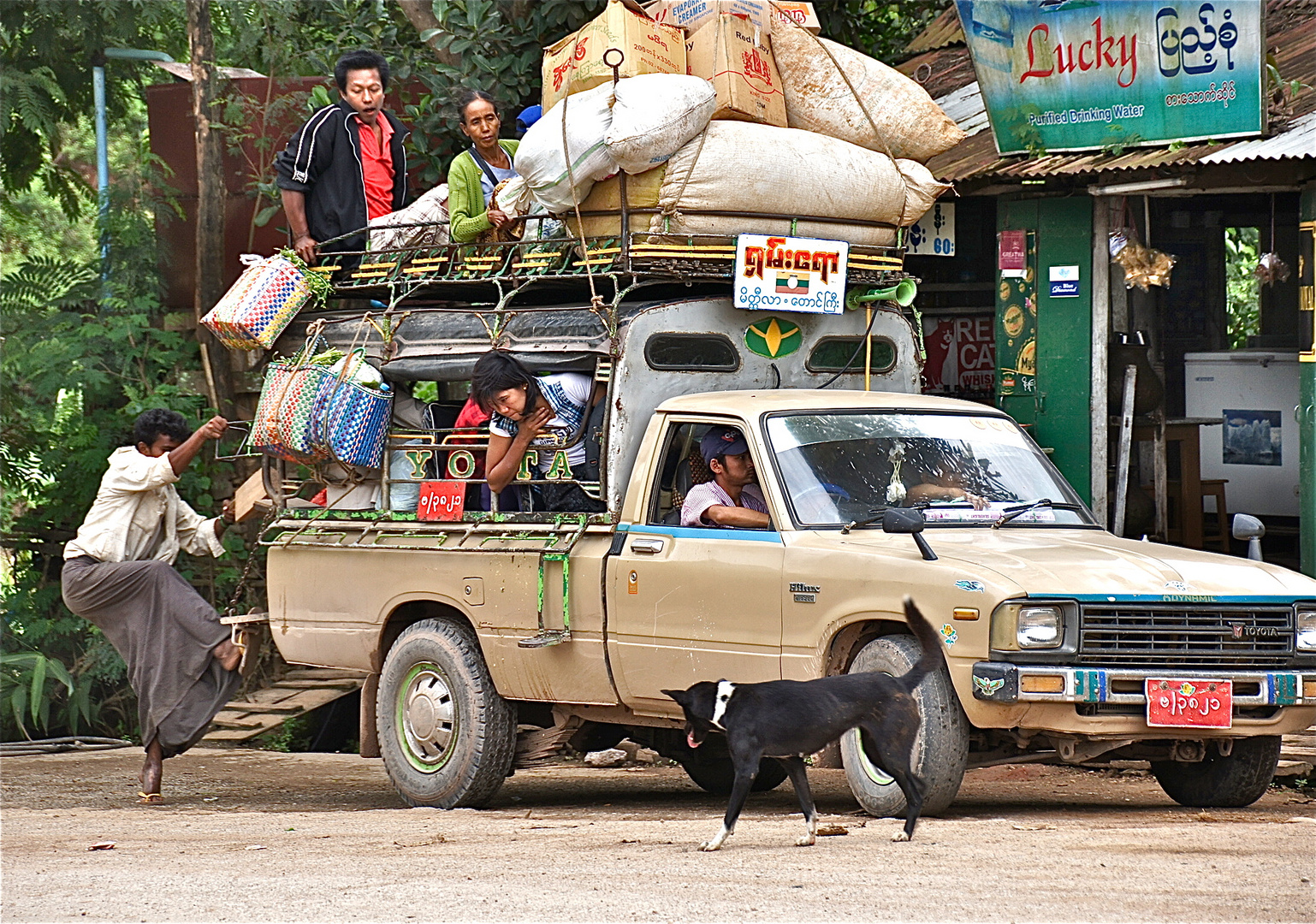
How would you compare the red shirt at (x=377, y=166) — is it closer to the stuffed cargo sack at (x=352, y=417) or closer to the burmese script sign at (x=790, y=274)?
the stuffed cargo sack at (x=352, y=417)

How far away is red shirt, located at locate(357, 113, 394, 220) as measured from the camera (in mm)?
9617

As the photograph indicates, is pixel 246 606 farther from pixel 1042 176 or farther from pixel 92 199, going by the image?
pixel 1042 176

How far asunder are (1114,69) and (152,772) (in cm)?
716

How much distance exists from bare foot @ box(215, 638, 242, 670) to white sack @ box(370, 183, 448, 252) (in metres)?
2.24

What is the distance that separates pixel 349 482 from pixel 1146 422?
5799mm

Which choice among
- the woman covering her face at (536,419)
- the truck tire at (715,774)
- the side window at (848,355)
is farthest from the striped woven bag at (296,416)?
the truck tire at (715,774)

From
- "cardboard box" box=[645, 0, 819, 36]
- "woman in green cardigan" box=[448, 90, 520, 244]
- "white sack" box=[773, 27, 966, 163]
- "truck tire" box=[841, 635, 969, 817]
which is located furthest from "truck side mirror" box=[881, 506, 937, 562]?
"cardboard box" box=[645, 0, 819, 36]

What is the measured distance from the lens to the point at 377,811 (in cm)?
752

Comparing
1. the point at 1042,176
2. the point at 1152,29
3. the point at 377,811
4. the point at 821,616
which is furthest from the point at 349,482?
the point at 1152,29

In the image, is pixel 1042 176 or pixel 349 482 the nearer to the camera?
pixel 349 482

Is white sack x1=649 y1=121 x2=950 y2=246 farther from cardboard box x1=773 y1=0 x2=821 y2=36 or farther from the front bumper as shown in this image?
the front bumper

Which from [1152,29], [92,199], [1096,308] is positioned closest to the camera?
[1152,29]

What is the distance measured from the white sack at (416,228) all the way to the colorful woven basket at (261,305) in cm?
50

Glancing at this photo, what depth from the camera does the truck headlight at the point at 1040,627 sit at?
586cm
